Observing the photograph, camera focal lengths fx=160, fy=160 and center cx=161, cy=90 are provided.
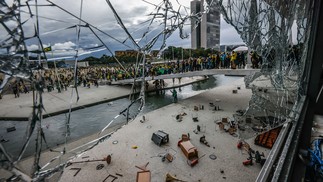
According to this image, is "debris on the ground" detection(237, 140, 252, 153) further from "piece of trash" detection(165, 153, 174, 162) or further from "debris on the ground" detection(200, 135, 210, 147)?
"piece of trash" detection(165, 153, 174, 162)

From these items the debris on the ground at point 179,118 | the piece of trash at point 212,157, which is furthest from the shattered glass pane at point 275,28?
the debris on the ground at point 179,118

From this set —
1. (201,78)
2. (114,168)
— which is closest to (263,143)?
(114,168)

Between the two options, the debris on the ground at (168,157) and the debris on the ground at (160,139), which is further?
the debris on the ground at (160,139)

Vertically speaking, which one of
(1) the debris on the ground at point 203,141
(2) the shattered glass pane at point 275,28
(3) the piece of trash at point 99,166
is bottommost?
(3) the piece of trash at point 99,166

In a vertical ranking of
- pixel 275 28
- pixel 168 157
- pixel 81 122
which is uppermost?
pixel 275 28

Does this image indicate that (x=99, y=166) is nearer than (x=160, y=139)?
Yes

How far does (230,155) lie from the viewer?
14.4 feet

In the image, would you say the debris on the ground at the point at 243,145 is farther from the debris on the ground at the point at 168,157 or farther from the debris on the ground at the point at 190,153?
the debris on the ground at the point at 168,157

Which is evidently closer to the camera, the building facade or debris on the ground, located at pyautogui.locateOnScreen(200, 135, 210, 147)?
debris on the ground, located at pyautogui.locateOnScreen(200, 135, 210, 147)

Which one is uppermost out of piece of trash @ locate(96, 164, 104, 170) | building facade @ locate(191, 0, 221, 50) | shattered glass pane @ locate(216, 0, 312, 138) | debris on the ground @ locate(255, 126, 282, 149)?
building facade @ locate(191, 0, 221, 50)

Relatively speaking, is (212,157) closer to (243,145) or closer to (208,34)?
(243,145)

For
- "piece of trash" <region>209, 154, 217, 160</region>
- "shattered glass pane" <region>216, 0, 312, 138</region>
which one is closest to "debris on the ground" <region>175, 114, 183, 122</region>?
"piece of trash" <region>209, 154, 217, 160</region>

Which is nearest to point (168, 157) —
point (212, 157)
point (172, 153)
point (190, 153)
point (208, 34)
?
point (172, 153)

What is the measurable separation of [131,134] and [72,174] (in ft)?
7.77
